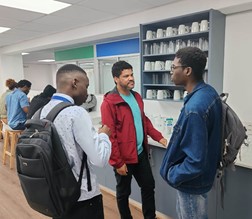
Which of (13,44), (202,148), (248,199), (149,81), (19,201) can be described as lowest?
(19,201)

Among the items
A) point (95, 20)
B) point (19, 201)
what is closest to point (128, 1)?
point (95, 20)

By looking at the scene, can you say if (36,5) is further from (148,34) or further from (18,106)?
(18,106)

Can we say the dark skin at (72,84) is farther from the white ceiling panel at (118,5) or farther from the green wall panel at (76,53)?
the green wall panel at (76,53)

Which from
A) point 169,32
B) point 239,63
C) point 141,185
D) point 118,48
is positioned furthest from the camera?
point 118,48

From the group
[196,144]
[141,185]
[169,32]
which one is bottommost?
[141,185]

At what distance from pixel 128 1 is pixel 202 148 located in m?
2.10

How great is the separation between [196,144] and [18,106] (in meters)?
3.26

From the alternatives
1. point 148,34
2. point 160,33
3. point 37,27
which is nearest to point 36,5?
point 37,27

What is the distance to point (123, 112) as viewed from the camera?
6.03 feet

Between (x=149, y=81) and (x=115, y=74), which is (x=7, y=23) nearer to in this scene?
(x=149, y=81)

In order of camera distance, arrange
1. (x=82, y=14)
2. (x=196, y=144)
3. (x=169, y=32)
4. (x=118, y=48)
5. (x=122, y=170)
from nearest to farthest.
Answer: (x=196, y=144) < (x=122, y=170) < (x=169, y=32) < (x=82, y=14) < (x=118, y=48)

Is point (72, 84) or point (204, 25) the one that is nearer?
point (72, 84)

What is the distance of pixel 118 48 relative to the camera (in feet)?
13.8

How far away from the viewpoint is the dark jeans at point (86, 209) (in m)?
1.17
